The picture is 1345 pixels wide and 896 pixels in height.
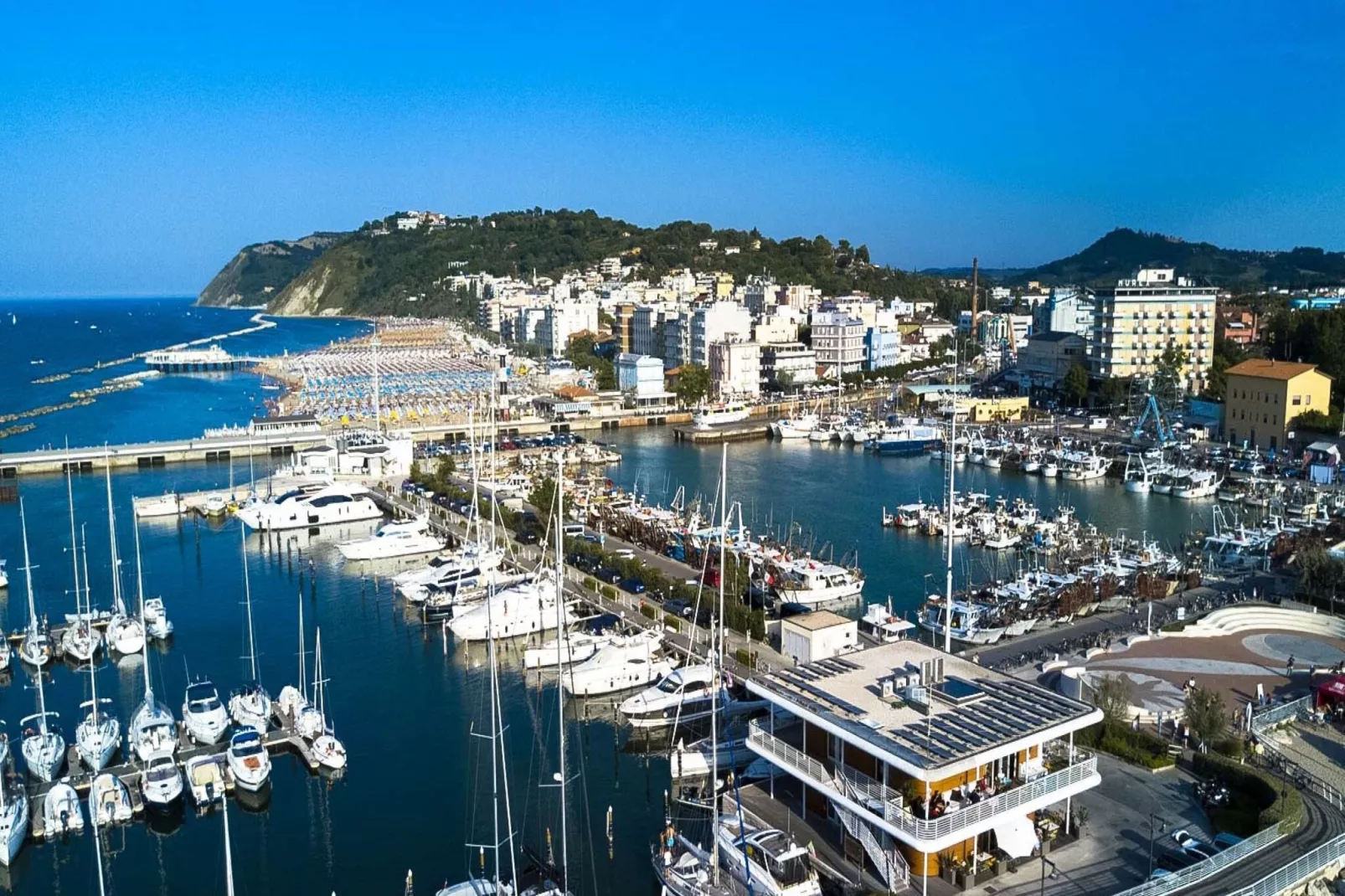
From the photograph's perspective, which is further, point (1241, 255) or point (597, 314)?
point (1241, 255)

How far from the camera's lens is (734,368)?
47312 mm

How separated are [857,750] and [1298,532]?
1662cm

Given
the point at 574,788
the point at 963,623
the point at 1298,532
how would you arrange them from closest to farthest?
the point at 574,788 < the point at 963,623 < the point at 1298,532

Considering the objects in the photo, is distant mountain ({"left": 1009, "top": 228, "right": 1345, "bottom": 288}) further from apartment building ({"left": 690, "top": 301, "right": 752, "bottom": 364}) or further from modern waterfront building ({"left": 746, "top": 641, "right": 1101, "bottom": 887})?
modern waterfront building ({"left": 746, "top": 641, "right": 1101, "bottom": 887})

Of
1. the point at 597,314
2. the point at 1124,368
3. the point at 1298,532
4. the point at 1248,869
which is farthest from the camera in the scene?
the point at 597,314

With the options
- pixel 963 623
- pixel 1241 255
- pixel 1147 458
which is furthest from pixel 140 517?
pixel 1241 255

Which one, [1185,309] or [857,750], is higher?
[1185,309]

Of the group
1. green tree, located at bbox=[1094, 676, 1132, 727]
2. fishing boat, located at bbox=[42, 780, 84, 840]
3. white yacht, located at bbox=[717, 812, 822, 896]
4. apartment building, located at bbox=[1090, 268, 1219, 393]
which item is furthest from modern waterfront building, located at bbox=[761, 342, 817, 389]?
white yacht, located at bbox=[717, 812, 822, 896]

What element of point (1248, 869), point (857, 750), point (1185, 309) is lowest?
point (1248, 869)

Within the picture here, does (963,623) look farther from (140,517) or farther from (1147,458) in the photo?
(140,517)

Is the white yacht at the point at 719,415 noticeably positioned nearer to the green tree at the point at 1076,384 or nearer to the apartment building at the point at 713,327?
the apartment building at the point at 713,327

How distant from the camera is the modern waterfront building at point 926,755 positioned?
319 inches

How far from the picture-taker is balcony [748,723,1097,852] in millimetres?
7945

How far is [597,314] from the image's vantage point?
2694 inches
